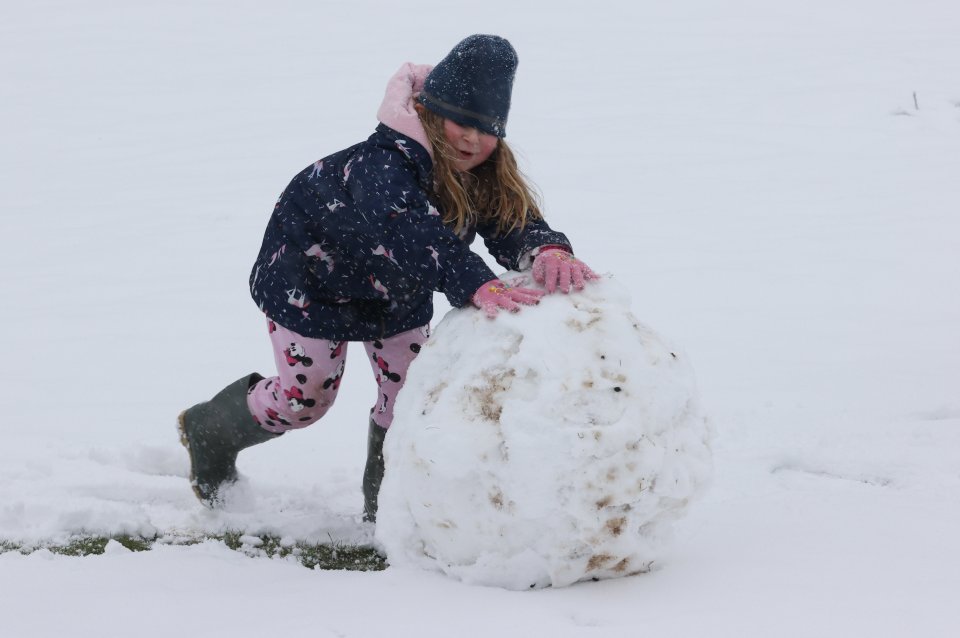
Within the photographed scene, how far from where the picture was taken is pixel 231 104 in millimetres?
10570

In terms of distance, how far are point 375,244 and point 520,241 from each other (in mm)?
518

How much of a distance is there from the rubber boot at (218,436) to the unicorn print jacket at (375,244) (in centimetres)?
45

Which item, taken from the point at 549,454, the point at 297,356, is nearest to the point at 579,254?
the point at 297,356

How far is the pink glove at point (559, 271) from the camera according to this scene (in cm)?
292

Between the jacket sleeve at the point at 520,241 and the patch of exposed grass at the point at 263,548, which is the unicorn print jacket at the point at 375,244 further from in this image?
the patch of exposed grass at the point at 263,548

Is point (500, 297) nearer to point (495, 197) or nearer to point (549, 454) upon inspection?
point (549, 454)

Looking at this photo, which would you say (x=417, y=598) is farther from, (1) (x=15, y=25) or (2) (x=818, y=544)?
(1) (x=15, y=25)

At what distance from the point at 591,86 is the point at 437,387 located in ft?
27.7

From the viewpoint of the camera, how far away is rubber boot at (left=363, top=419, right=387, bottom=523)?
3.79 metres

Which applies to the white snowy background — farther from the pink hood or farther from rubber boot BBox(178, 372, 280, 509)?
the pink hood

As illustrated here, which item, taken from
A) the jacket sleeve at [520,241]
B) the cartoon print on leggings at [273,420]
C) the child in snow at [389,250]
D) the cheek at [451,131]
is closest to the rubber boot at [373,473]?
the child in snow at [389,250]

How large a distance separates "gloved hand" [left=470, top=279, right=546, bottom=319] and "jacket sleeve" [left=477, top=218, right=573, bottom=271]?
1.19 ft

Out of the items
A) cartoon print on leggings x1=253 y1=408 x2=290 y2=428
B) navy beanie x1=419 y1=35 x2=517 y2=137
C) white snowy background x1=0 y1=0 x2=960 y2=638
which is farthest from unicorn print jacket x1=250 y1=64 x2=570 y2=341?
white snowy background x1=0 y1=0 x2=960 y2=638

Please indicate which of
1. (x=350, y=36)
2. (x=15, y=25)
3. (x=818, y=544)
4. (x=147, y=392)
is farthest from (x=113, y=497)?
(x=15, y=25)
